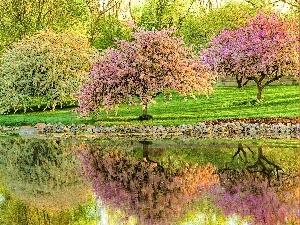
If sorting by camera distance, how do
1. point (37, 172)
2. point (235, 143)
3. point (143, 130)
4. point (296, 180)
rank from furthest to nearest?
point (143, 130) < point (235, 143) < point (37, 172) < point (296, 180)

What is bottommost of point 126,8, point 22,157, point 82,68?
point 22,157

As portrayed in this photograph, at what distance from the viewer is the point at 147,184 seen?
15.4 m

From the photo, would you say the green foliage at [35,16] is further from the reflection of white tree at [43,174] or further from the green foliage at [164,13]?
the reflection of white tree at [43,174]

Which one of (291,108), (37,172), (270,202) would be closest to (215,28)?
(291,108)

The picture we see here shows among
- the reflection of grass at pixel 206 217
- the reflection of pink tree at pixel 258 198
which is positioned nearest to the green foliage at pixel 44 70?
the reflection of pink tree at pixel 258 198

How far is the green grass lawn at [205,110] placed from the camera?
30.9 m

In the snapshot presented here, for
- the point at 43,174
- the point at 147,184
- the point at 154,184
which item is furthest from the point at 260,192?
the point at 43,174

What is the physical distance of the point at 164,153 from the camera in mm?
21625

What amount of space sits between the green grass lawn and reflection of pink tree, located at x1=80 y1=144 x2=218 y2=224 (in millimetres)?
11041

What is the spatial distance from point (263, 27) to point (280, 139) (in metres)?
11.7

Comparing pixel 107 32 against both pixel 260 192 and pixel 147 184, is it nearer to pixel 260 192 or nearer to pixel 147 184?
pixel 147 184

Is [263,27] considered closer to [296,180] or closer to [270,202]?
[296,180]

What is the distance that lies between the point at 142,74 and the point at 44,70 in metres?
12.4

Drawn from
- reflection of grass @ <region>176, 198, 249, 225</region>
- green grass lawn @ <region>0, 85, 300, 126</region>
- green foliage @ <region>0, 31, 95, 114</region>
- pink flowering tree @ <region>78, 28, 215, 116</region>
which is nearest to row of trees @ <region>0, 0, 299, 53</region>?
green foliage @ <region>0, 31, 95, 114</region>
